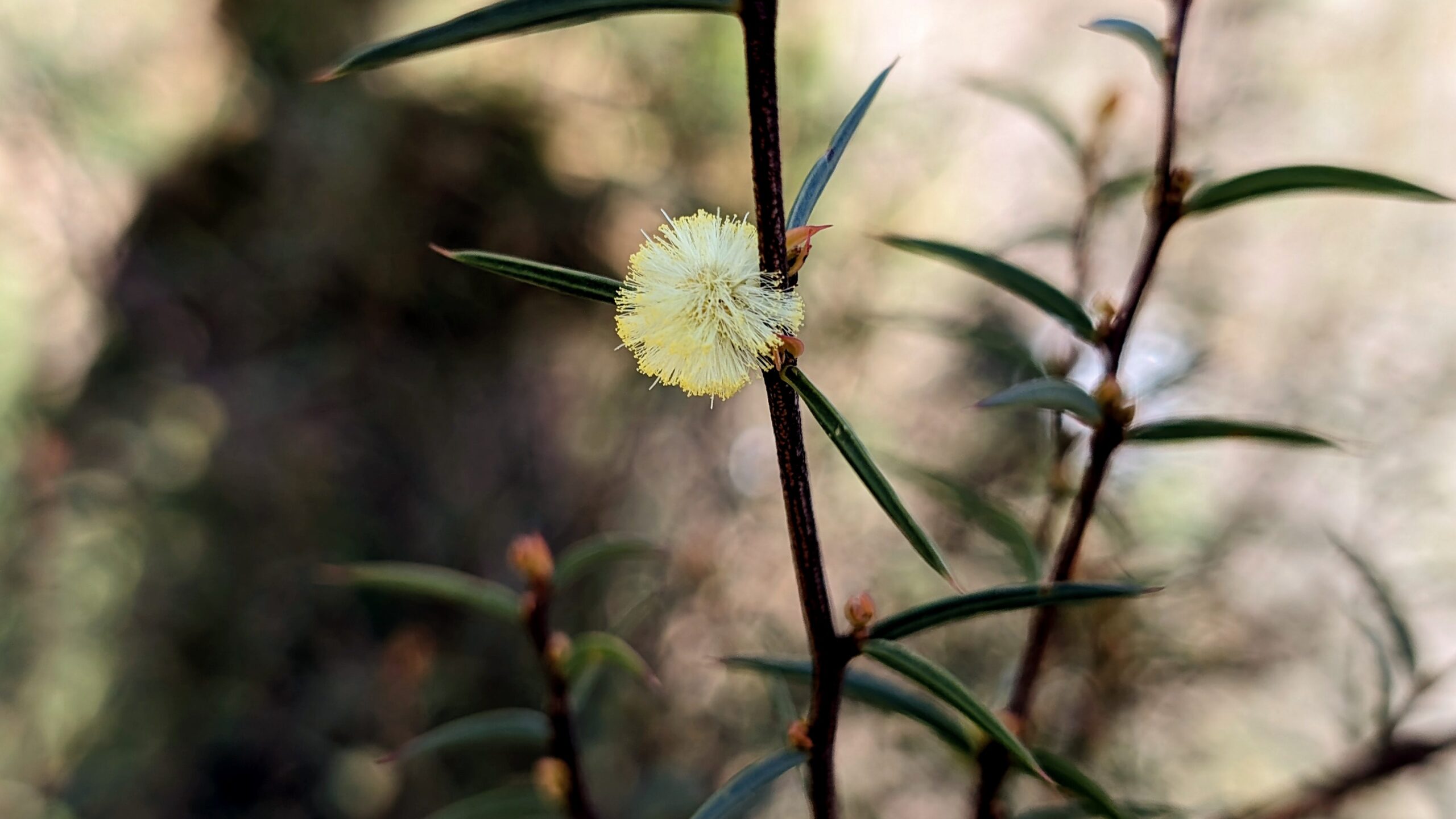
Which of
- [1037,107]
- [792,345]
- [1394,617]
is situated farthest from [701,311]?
[1394,617]

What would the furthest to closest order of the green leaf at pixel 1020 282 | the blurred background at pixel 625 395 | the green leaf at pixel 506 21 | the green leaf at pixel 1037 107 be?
the blurred background at pixel 625 395 < the green leaf at pixel 1037 107 < the green leaf at pixel 1020 282 < the green leaf at pixel 506 21

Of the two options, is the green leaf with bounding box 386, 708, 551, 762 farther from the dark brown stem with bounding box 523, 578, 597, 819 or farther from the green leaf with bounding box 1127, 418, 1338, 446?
the green leaf with bounding box 1127, 418, 1338, 446

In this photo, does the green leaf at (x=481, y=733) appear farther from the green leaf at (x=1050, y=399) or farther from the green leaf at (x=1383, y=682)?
the green leaf at (x=1383, y=682)

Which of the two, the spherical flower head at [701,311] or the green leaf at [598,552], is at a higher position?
the spherical flower head at [701,311]

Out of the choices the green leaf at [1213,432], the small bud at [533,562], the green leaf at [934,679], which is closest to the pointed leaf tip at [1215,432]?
the green leaf at [1213,432]

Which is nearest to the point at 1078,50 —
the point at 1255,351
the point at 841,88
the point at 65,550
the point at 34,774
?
the point at 841,88

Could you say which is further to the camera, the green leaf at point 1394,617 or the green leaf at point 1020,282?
the green leaf at point 1394,617

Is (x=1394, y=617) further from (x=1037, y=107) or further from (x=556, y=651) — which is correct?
(x=556, y=651)

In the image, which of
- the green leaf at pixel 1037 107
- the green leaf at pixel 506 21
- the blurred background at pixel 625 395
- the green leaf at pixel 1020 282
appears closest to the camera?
the green leaf at pixel 506 21

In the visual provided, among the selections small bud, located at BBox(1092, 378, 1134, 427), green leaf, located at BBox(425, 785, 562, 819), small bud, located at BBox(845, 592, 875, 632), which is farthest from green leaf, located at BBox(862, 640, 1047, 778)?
green leaf, located at BBox(425, 785, 562, 819)

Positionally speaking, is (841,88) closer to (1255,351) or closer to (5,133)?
(1255,351)
